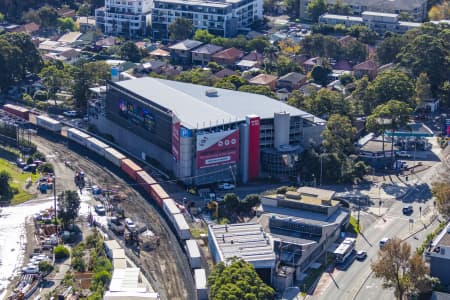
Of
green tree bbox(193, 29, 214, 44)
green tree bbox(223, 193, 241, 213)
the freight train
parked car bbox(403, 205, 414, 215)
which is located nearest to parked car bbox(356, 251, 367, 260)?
parked car bbox(403, 205, 414, 215)

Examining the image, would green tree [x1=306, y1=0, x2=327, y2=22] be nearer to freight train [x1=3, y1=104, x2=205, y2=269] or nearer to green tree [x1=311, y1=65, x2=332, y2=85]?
green tree [x1=311, y1=65, x2=332, y2=85]

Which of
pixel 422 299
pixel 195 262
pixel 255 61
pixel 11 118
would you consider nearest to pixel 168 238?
pixel 195 262

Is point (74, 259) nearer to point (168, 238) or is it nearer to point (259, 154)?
point (168, 238)

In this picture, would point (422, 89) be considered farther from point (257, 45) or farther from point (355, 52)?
point (257, 45)

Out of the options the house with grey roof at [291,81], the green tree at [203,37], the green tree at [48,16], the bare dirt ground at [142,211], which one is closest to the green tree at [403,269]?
the bare dirt ground at [142,211]

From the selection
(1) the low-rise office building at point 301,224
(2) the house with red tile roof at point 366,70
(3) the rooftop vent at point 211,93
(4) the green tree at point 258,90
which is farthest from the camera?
(2) the house with red tile roof at point 366,70

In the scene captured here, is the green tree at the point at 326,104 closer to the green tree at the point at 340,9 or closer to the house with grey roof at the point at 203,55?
the house with grey roof at the point at 203,55
